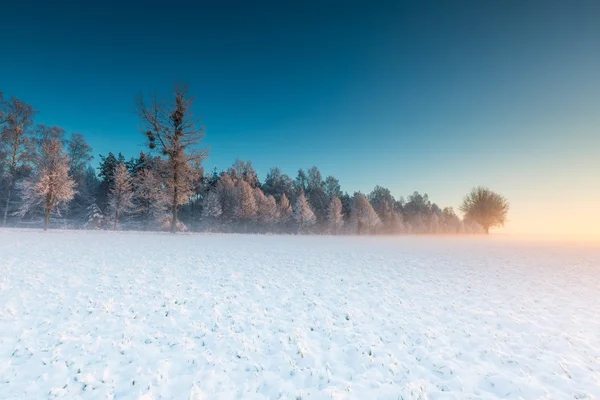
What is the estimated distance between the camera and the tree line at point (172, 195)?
3003cm

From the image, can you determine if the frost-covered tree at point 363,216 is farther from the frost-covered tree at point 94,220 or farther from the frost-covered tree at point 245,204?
the frost-covered tree at point 94,220

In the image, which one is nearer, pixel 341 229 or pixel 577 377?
pixel 577 377

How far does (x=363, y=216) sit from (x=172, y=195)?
180 ft

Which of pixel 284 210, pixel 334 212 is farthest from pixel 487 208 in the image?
pixel 284 210

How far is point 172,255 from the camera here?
15.7 m

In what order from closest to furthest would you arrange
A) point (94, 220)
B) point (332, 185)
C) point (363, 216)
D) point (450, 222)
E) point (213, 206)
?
point (94, 220) < point (213, 206) < point (363, 216) < point (332, 185) < point (450, 222)

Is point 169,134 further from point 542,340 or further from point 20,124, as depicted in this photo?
point 542,340

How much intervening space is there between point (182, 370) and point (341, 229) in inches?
2947

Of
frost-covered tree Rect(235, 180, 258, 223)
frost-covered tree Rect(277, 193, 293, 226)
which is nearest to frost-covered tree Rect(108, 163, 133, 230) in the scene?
frost-covered tree Rect(235, 180, 258, 223)

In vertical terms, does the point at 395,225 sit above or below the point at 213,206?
below

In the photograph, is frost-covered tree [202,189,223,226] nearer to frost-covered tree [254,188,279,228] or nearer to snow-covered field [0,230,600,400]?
frost-covered tree [254,188,279,228]

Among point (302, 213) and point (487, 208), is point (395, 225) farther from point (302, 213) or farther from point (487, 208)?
point (302, 213)

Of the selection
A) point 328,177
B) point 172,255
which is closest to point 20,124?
point 172,255

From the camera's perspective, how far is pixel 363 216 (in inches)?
2940
